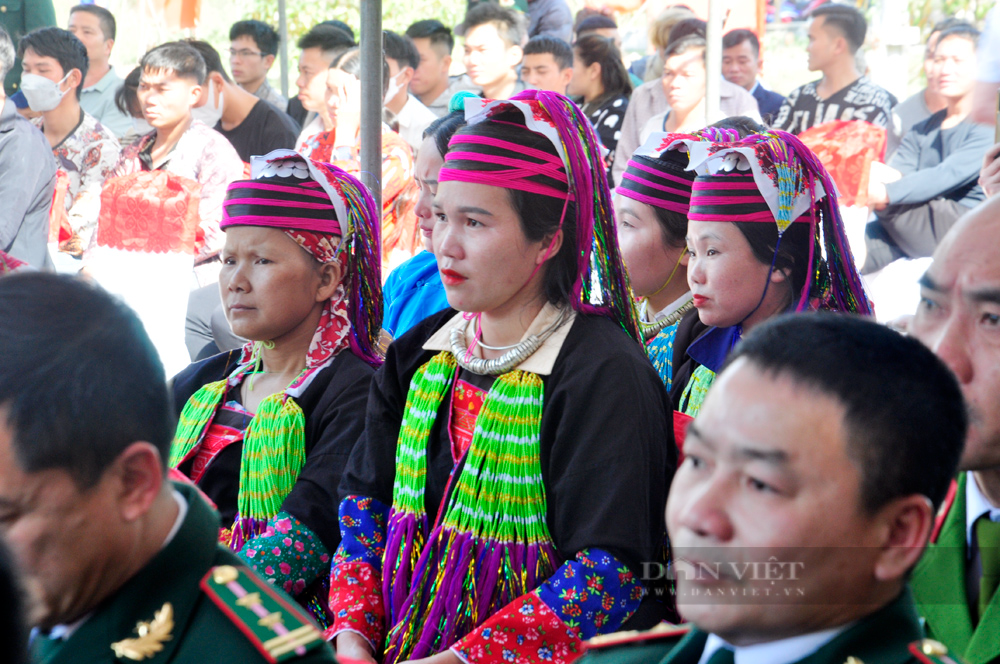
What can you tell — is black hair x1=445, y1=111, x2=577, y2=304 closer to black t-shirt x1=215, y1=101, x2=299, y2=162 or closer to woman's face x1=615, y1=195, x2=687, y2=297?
woman's face x1=615, y1=195, x2=687, y2=297

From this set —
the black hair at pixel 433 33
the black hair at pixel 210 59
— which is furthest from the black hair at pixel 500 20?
the black hair at pixel 210 59

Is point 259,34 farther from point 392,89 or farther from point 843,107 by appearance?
point 843,107

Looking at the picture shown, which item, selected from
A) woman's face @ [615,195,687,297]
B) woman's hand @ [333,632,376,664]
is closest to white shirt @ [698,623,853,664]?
woman's hand @ [333,632,376,664]

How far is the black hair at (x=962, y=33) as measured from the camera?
541cm

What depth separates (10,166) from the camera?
17.6ft

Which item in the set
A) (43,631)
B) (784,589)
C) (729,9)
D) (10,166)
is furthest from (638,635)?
(729,9)

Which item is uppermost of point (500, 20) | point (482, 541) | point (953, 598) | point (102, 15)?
point (102, 15)

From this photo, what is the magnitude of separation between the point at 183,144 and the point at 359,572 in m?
3.78

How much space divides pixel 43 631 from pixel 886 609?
1.06 m

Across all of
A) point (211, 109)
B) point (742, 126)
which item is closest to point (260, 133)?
point (211, 109)

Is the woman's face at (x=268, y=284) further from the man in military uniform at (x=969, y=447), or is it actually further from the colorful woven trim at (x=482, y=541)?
the man in military uniform at (x=969, y=447)

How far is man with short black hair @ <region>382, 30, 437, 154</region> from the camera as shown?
19.3 ft

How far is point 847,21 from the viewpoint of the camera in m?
5.56

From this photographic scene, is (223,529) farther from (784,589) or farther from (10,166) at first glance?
(10,166)
